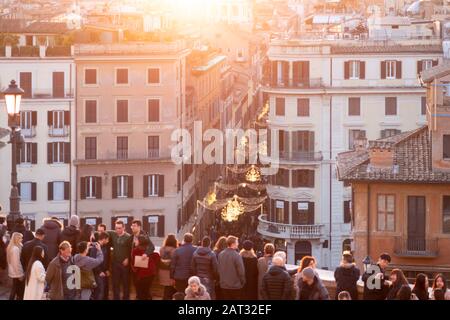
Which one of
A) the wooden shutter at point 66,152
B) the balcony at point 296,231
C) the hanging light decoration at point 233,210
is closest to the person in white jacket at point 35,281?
the balcony at point 296,231

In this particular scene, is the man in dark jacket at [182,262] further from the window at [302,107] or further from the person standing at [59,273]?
the window at [302,107]

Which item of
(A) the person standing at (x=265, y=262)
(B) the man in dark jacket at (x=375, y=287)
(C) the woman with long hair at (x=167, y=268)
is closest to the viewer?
(B) the man in dark jacket at (x=375, y=287)

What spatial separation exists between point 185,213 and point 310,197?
24.8 feet

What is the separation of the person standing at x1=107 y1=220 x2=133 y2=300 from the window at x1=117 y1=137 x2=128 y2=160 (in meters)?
40.2

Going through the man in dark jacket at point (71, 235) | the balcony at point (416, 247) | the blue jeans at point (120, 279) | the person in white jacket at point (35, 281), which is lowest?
the balcony at point (416, 247)

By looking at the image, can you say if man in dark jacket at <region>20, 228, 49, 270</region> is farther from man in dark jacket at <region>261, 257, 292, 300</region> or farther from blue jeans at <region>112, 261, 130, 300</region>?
man in dark jacket at <region>261, 257, 292, 300</region>

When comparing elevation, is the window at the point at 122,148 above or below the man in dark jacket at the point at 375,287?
below

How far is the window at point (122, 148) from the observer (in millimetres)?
60531

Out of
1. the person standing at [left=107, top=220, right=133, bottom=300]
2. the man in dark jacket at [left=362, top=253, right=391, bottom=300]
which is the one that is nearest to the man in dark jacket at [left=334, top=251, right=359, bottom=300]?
the man in dark jacket at [left=362, top=253, right=391, bottom=300]

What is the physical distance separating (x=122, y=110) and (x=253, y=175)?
1711 cm

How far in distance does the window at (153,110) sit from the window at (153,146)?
3.00 ft

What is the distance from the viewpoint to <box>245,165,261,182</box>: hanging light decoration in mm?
75125

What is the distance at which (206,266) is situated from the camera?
19.3m
